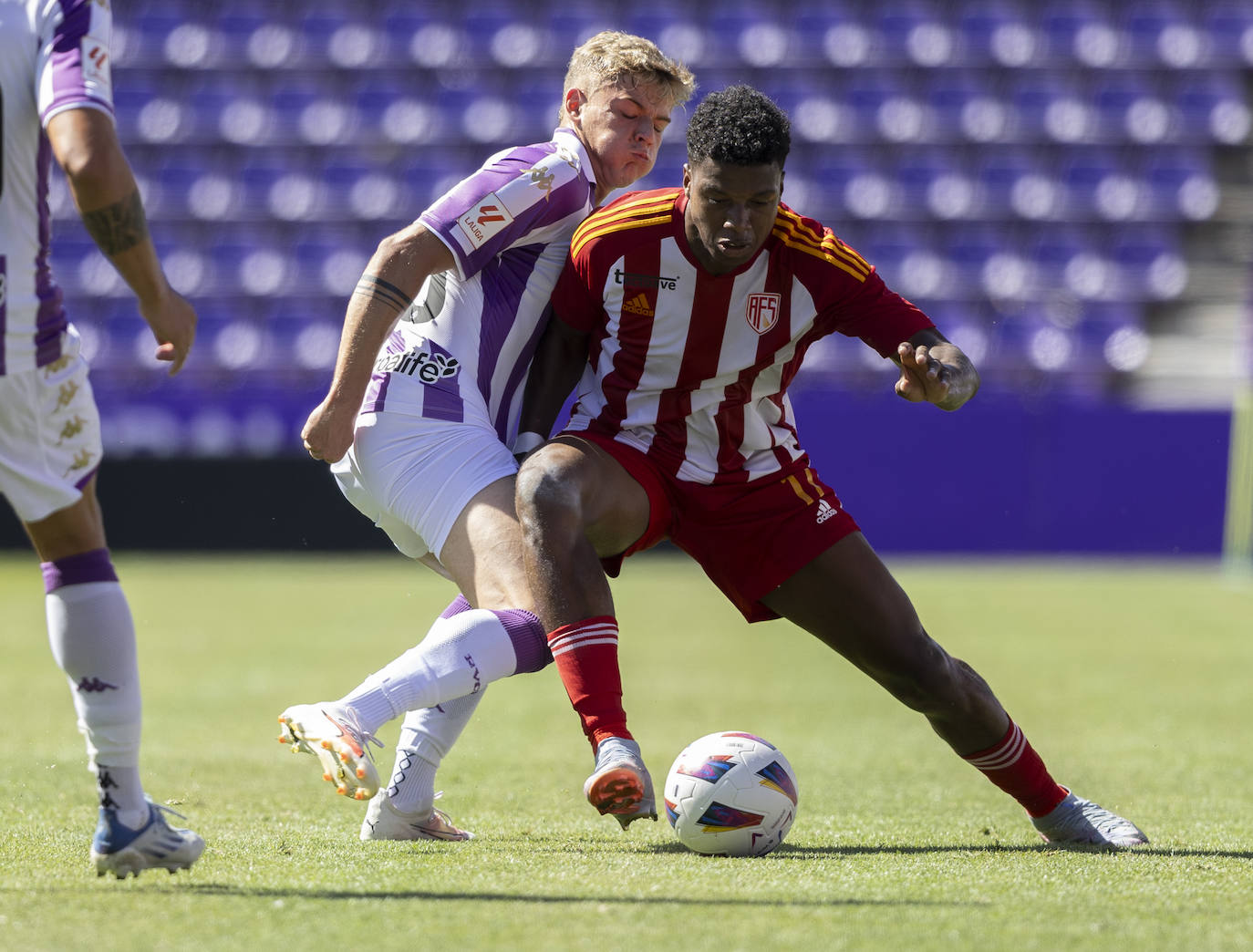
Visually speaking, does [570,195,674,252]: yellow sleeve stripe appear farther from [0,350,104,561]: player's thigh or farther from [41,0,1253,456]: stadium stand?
[41,0,1253,456]: stadium stand

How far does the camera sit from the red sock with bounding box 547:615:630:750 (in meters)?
3.70

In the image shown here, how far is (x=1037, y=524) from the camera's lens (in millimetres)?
16656

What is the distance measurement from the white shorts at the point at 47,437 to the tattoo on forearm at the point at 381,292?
885 millimetres

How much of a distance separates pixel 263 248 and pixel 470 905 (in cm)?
1725

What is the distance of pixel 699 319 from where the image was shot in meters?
4.14

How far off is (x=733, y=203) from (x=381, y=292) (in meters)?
0.91

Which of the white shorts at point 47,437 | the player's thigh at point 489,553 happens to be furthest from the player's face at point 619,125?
the white shorts at point 47,437

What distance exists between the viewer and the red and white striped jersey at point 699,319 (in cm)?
412

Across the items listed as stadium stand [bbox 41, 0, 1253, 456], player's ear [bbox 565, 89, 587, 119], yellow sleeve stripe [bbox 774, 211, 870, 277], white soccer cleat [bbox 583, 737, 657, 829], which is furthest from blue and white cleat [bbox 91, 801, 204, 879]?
stadium stand [bbox 41, 0, 1253, 456]

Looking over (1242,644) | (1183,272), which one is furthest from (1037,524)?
(1242,644)

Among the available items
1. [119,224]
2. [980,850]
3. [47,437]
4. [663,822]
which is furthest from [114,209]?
[980,850]

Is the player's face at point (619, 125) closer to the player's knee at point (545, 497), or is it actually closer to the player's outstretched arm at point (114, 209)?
the player's knee at point (545, 497)

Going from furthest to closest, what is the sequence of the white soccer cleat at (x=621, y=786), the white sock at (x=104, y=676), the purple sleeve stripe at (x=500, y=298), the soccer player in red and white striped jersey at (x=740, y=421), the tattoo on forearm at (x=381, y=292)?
the purple sleeve stripe at (x=500, y=298) → the soccer player in red and white striped jersey at (x=740, y=421) → the tattoo on forearm at (x=381, y=292) → the white soccer cleat at (x=621, y=786) → the white sock at (x=104, y=676)

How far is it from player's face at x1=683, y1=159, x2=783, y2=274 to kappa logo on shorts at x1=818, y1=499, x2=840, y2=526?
717mm
